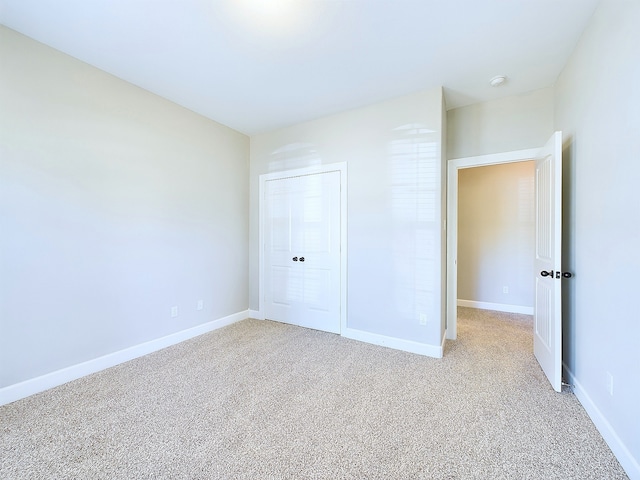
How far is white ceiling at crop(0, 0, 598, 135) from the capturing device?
174 centimetres

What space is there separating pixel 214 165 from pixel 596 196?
363cm

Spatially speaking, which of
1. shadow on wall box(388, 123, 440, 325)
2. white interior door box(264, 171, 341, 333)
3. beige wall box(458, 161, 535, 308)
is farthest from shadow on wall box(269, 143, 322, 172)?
beige wall box(458, 161, 535, 308)

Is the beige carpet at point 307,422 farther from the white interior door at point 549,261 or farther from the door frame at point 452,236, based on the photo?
the door frame at point 452,236

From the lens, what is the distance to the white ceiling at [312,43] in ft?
5.71

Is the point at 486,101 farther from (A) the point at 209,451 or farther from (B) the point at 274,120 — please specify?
(A) the point at 209,451

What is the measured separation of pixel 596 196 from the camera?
68.2 inches

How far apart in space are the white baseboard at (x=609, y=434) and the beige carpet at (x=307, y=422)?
42mm

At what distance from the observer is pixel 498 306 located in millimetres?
4336

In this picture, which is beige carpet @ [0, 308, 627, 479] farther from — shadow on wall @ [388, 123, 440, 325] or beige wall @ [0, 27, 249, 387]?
shadow on wall @ [388, 123, 440, 325]

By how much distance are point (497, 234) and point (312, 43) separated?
400 centimetres

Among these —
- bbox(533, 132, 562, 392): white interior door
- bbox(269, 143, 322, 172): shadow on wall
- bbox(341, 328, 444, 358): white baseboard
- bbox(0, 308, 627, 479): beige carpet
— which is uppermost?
bbox(269, 143, 322, 172): shadow on wall

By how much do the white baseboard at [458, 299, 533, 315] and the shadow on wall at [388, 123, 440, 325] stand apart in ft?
7.75

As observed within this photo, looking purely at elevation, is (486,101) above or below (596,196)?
above

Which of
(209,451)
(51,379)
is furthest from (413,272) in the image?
(51,379)
